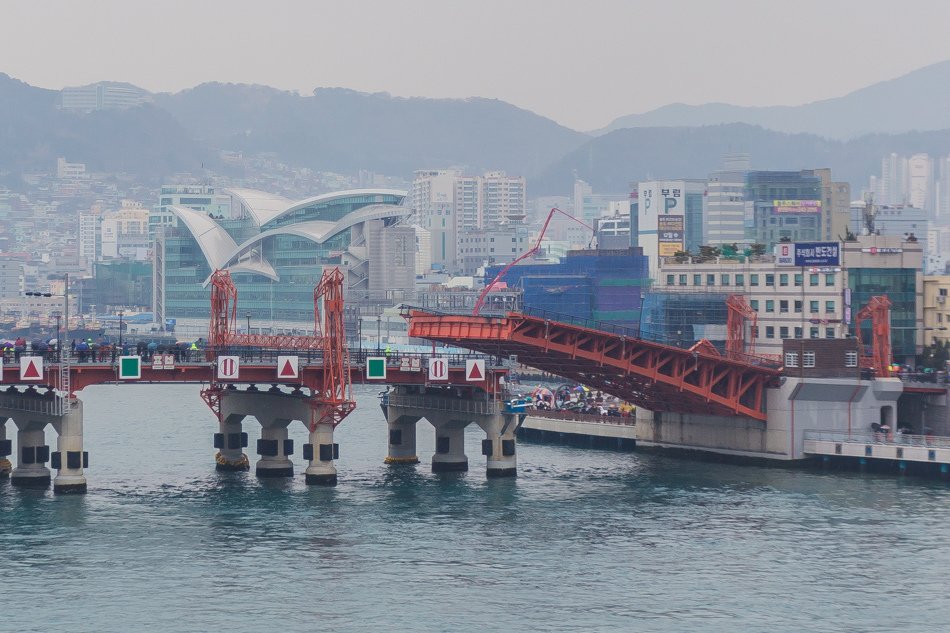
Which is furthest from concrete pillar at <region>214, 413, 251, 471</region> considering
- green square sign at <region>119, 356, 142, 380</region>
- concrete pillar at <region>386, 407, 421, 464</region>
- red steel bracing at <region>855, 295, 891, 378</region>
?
red steel bracing at <region>855, 295, 891, 378</region>

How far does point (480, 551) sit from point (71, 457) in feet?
103


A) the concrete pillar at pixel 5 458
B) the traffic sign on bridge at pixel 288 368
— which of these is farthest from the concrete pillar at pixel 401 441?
the concrete pillar at pixel 5 458

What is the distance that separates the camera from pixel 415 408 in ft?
398

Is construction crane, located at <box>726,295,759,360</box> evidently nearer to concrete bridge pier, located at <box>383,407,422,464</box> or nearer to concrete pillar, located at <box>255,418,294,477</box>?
concrete bridge pier, located at <box>383,407,422,464</box>

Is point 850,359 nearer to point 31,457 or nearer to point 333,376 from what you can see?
point 333,376

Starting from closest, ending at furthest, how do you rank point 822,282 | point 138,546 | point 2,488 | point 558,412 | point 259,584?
1. point 259,584
2. point 138,546
3. point 2,488
4. point 558,412
5. point 822,282

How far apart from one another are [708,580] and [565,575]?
712 centimetres

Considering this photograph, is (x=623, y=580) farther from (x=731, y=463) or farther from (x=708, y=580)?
(x=731, y=463)

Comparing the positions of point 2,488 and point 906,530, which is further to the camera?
point 2,488

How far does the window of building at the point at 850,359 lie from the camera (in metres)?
124

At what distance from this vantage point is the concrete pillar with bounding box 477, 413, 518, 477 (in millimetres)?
115812

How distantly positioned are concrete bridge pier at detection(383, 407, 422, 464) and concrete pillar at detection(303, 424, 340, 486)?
1309 centimetres

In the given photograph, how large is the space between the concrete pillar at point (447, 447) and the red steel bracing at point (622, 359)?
5.89m

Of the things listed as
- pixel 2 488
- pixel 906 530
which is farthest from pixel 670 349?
pixel 2 488
